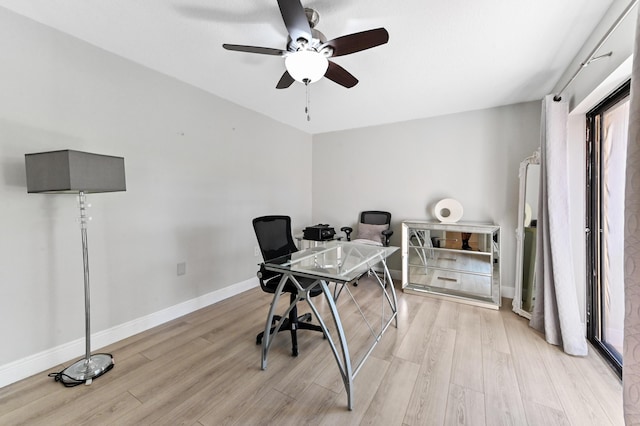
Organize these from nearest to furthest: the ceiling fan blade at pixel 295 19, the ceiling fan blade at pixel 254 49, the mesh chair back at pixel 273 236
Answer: the ceiling fan blade at pixel 295 19, the ceiling fan blade at pixel 254 49, the mesh chair back at pixel 273 236

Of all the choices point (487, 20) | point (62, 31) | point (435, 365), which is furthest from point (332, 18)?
point (435, 365)

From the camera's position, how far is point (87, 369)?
1.72 metres

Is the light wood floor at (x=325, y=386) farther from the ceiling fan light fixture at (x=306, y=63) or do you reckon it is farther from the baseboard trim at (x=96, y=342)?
the ceiling fan light fixture at (x=306, y=63)

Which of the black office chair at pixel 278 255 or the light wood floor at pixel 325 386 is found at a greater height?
the black office chair at pixel 278 255

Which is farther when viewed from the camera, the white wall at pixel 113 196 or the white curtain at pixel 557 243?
the white curtain at pixel 557 243

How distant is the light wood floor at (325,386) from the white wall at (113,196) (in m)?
0.44

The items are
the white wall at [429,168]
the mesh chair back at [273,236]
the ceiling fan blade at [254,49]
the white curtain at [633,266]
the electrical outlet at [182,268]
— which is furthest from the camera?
the white wall at [429,168]

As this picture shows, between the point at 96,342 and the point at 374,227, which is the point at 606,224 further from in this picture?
the point at 96,342

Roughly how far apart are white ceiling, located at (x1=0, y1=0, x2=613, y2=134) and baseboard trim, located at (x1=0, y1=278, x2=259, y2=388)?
7.55 feet

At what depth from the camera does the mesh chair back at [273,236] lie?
2.09 metres

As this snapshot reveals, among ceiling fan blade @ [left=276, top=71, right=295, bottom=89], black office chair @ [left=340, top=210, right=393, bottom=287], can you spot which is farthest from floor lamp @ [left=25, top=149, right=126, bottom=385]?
black office chair @ [left=340, top=210, right=393, bottom=287]

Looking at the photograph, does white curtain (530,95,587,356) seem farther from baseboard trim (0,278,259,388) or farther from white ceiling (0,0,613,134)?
baseboard trim (0,278,259,388)

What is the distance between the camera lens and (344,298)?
10.2 feet

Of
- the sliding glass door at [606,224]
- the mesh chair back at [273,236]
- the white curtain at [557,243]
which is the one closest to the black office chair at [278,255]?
A: the mesh chair back at [273,236]
